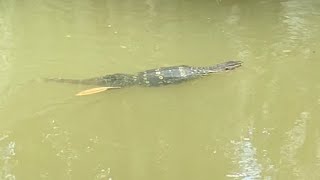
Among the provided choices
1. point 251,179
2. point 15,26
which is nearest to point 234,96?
point 251,179

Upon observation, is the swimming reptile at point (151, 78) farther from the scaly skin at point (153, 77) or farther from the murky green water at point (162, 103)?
the murky green water at point (162, 103)

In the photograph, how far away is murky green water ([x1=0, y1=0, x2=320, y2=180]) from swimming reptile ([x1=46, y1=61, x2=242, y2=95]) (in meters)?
0.11

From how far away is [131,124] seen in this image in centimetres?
501

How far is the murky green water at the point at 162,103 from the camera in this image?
4.36m

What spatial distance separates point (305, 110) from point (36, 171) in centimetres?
271

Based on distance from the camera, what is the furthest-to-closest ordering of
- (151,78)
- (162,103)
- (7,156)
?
(151,78) → (162,103) → (7,156)

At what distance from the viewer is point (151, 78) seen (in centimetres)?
593

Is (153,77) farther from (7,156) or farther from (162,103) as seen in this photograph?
(7,156)

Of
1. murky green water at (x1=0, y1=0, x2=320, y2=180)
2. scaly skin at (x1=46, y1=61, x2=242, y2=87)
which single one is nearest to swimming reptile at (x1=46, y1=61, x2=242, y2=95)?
scaly skin at (x1=46, y1=61, x2=242, y2=87)

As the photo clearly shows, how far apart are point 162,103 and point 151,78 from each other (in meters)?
0.55

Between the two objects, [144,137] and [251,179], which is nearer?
[251,179]

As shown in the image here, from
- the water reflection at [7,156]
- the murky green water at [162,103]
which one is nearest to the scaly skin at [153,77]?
the murky green water at [162,103]

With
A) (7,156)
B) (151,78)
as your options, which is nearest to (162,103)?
(151,78)

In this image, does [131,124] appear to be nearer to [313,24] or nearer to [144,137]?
[144,137]
